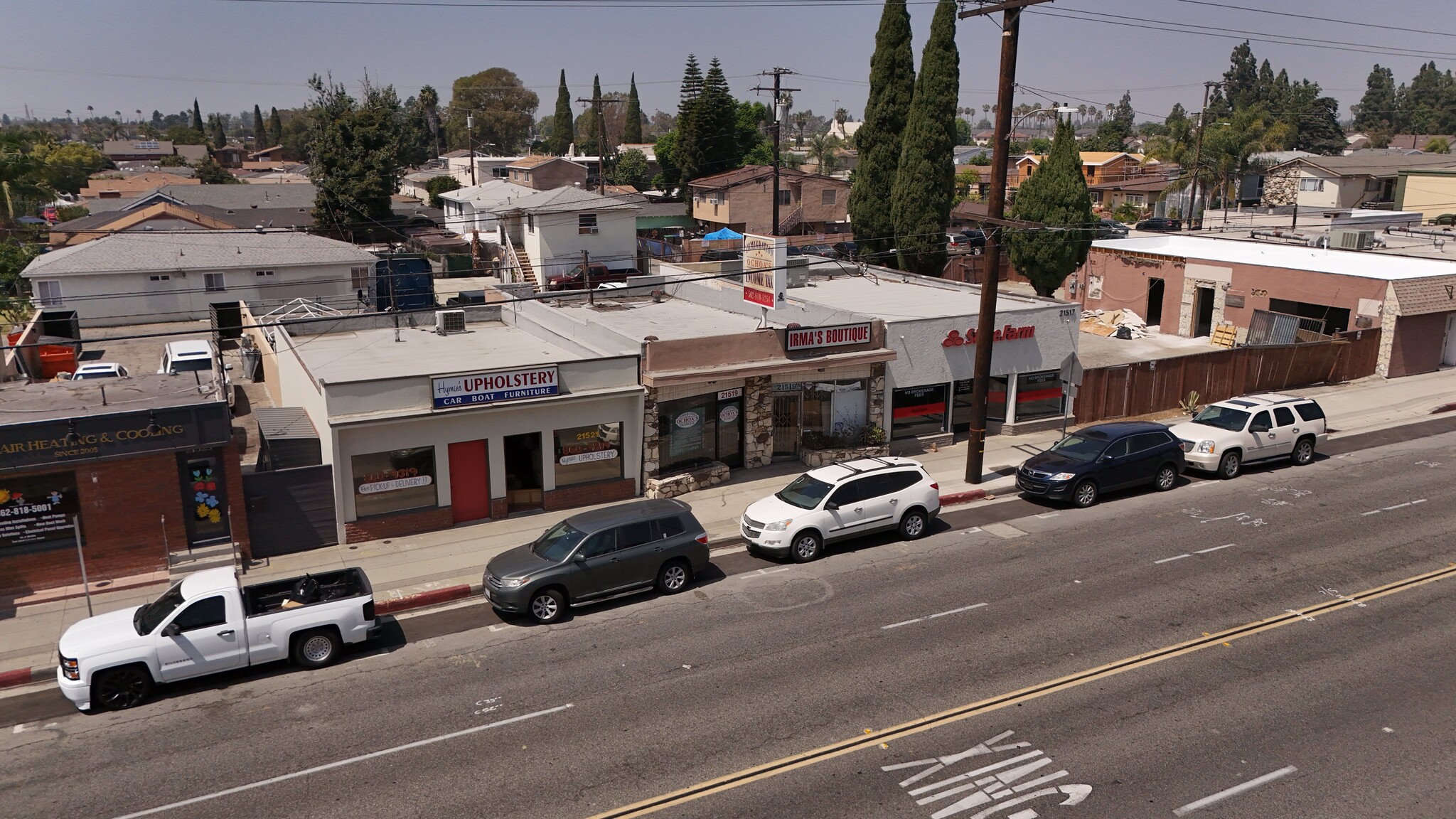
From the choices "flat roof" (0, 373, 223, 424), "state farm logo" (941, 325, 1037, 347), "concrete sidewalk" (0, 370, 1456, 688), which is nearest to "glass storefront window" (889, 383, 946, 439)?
"concrete sidewalk" (0, 370, 1456, 688)

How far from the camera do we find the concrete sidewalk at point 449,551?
17359mm

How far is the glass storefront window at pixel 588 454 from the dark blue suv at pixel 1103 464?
31.7 feet

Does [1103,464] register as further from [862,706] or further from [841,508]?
[862,706]

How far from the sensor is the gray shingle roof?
4550cm

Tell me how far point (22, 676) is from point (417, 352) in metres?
12.2

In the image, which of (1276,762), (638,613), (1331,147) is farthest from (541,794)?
(1331,147)

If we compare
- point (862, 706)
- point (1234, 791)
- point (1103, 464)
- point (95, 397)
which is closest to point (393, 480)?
point (95, 397)

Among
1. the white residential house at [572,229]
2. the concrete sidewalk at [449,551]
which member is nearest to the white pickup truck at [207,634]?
the concrete sidewalk at [449,551]

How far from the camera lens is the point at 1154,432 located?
2388 cm

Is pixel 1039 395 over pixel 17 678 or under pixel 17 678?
over

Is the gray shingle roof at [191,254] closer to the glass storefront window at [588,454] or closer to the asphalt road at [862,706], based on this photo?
the glass storefront window at [588,454]

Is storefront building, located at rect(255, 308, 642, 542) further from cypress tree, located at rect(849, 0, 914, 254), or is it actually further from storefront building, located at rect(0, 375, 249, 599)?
cypress tree, located at rect(849, 0, 914, 254)

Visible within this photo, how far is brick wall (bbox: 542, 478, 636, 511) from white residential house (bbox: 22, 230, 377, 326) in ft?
85.6

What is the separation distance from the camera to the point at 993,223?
2353cm
